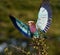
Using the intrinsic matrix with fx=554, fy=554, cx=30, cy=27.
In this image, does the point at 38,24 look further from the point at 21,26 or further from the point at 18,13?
the point at 18,13

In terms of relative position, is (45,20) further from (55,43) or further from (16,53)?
(55,43)

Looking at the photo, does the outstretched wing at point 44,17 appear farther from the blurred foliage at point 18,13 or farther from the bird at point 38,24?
the blurred foliage at point 18,13

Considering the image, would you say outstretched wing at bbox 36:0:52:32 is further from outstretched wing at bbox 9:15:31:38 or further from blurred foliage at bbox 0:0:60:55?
blurred foliage at bbox 0:0:60:55

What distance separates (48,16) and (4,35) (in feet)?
17.1

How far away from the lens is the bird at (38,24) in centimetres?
400

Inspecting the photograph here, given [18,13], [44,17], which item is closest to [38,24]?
[44,17]

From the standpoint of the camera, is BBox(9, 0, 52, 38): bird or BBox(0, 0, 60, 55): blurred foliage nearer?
BBox(9, 0, 52, 38): bird

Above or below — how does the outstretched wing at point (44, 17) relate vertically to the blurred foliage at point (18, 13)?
above

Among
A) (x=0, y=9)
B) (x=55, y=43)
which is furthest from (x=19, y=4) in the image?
(x=55, y=43)

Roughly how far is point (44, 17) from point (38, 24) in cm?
7

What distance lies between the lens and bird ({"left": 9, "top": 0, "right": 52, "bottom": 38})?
4.00m

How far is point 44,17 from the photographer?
4082 mm

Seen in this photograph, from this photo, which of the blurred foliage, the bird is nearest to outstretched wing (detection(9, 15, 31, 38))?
the bird

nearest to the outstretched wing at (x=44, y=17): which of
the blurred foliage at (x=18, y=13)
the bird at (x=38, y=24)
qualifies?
the bird at (x=38, y=24)
